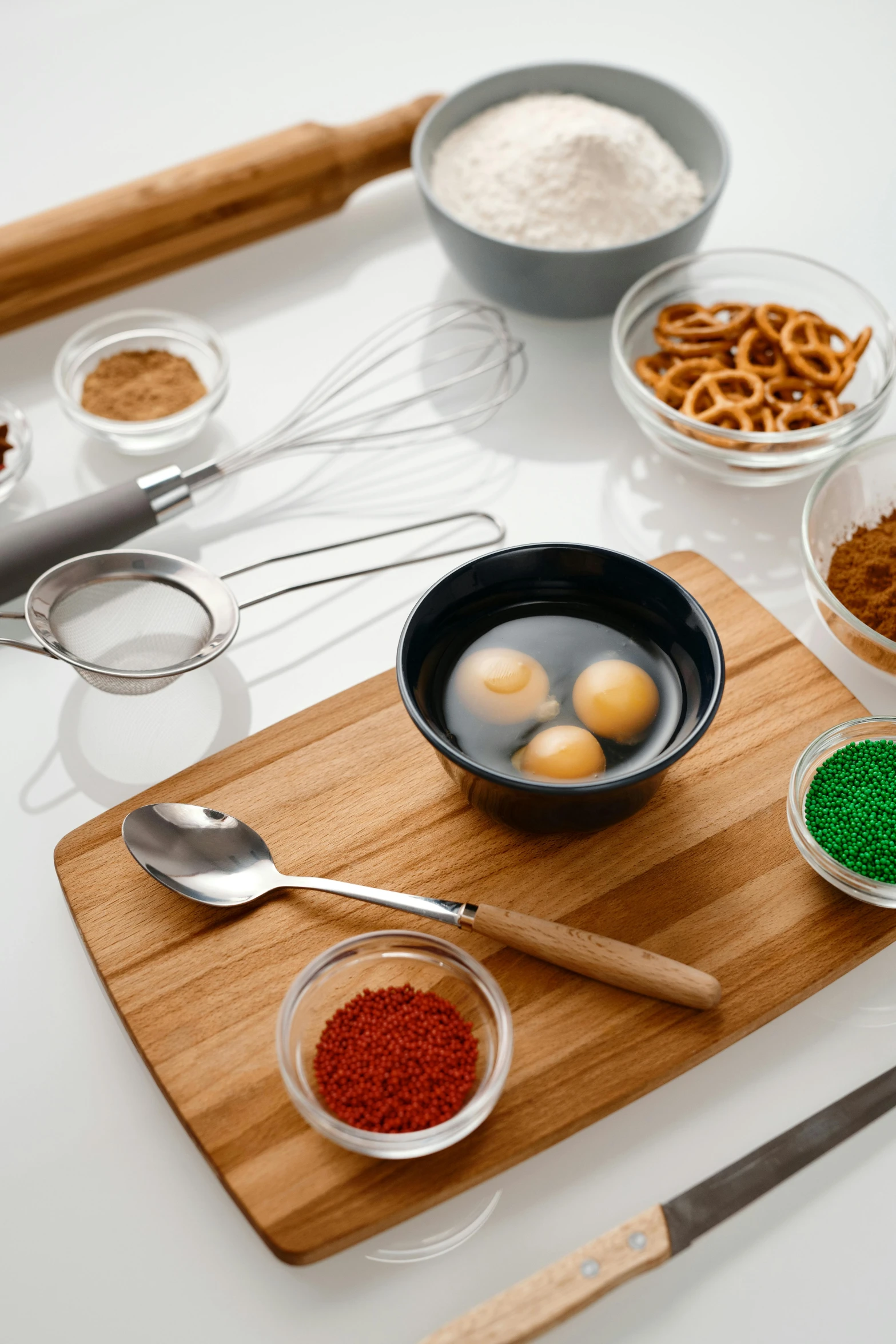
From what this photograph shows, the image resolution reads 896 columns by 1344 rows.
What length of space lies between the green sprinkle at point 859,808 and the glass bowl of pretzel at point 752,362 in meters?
0.36

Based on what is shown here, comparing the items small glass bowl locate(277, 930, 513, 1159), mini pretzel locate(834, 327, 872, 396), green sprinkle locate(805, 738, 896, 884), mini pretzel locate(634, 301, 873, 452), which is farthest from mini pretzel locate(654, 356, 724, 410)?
small glass bowl locate(277, 930, 513, 1159)

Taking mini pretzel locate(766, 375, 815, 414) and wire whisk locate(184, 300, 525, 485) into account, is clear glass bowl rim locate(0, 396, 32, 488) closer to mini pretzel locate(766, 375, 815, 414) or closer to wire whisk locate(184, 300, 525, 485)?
wire whisk locate(184, 300, 525, 485)

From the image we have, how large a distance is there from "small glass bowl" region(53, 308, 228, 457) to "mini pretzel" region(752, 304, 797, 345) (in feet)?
1.97

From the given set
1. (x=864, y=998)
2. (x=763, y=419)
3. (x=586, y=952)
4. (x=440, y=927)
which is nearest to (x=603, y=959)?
(x=586, y=952)

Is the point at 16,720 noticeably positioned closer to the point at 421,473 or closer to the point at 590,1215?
the point at 421,473

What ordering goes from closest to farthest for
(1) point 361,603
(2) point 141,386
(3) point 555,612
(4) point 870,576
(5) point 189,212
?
(3) point 555,612 → (4) point 870,576 → (1) point 361,603 → (2) point 141,386 → (5) point 189,212

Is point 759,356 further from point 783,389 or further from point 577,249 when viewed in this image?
point 577,249

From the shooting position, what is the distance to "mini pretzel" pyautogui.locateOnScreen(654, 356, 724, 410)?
46.9 inches

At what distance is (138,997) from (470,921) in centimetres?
25

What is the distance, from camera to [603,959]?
2.64ft

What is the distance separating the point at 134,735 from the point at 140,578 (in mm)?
150

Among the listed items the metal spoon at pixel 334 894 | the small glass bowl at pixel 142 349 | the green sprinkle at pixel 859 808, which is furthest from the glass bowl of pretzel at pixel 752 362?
the metal spoon at pixel 334 894

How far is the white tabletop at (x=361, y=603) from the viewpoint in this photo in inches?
30.1

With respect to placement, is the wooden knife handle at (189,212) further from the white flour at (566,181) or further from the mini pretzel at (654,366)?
the mini pretzel at (654,366)
